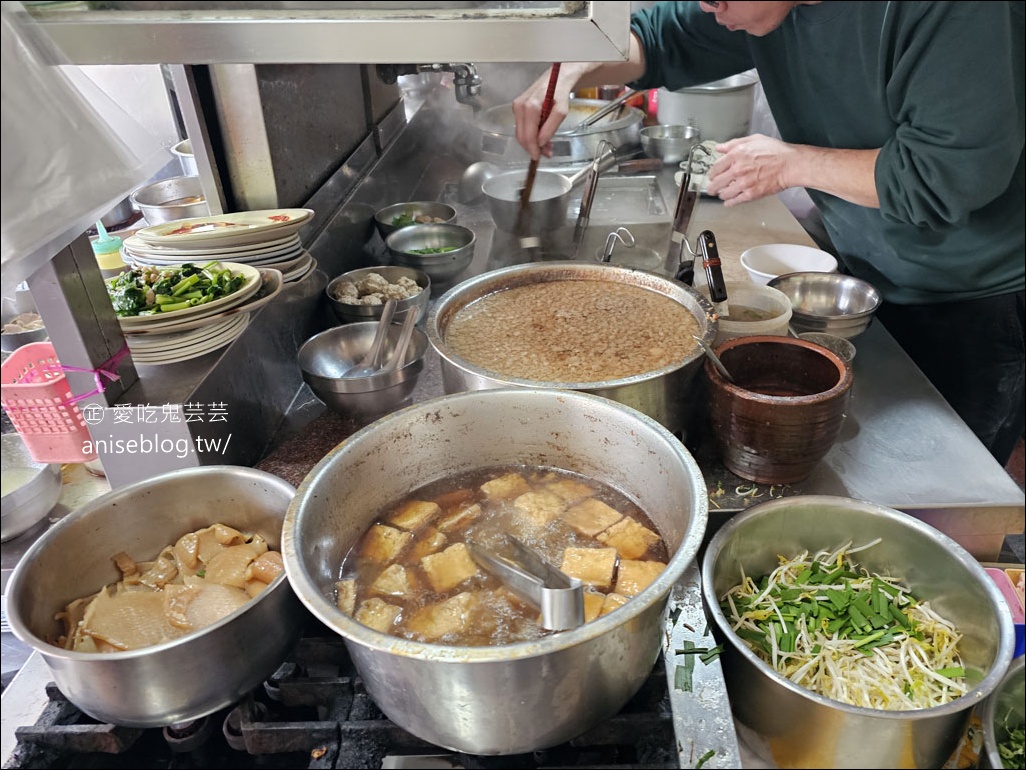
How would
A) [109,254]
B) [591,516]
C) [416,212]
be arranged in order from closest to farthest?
1. [591,516]
2. [109,254]
3. [416,212]

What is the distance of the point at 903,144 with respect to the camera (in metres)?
1.85

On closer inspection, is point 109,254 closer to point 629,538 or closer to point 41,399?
point 41,399

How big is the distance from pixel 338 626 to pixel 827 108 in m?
2.17

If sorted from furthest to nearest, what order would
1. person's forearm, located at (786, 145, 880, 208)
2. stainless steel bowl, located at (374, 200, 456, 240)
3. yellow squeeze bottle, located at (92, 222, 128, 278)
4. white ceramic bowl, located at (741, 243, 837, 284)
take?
stainless steel bowl, located at (374, 200, 456, 240), white ceramic bowl, located at (741, 243, 837, 284), yellow squeeze bottle, located at (92, 222, 128, 278), person's forearm, located at (786, 145, 880, 208)

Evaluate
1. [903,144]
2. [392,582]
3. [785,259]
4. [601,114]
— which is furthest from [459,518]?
[601,114]

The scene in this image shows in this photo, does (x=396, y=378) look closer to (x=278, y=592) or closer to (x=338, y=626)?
(x=278, y=592)

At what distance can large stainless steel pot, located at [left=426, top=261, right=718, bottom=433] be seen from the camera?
1.56 meters

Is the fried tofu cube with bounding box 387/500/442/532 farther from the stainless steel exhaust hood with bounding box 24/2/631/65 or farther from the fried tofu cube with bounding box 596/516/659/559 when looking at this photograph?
the stainless steel exhaust hood with bounding box 24/2/631/65

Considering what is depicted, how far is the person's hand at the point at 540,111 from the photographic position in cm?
258

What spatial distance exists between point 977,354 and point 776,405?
51.8 inches

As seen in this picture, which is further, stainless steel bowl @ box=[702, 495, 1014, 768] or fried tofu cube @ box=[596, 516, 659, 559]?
fried tofu cube @ box=[596, 516, 659, 559]

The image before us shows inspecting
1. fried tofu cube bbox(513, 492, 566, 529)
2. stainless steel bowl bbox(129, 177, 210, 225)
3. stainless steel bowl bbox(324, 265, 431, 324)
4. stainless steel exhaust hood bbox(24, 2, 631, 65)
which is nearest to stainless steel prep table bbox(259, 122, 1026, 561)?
stainless steel bowl bbox(324, 265, 431, 324)

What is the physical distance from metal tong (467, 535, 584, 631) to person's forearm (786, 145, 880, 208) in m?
1.55

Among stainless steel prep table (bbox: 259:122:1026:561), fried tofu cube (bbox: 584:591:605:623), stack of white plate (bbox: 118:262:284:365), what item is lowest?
stainless steel prep table (bbox: 259:122:1026:561)
